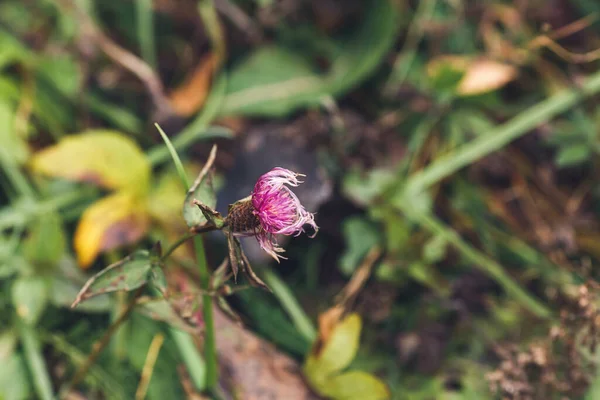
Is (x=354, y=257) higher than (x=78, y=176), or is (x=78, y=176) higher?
(x=78, y=176)

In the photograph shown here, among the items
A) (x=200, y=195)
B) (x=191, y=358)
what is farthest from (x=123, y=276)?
(x=191, y=358)

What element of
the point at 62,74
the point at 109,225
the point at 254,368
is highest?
the point at 62,74

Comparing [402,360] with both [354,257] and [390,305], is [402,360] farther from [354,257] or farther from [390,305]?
[354,257]

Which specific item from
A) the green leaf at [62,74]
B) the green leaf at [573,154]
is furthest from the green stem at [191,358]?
the green leaf at [573,154]

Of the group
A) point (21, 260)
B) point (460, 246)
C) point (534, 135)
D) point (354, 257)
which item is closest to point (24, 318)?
point (21, 260)

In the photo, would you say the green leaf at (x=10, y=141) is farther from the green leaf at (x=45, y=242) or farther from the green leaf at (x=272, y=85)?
the green leaf at (x=272, y=85)

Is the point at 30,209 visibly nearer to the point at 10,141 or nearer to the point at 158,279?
the point at 10,141

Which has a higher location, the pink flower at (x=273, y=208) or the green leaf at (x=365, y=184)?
the green leaf at (x=365, y=184)
